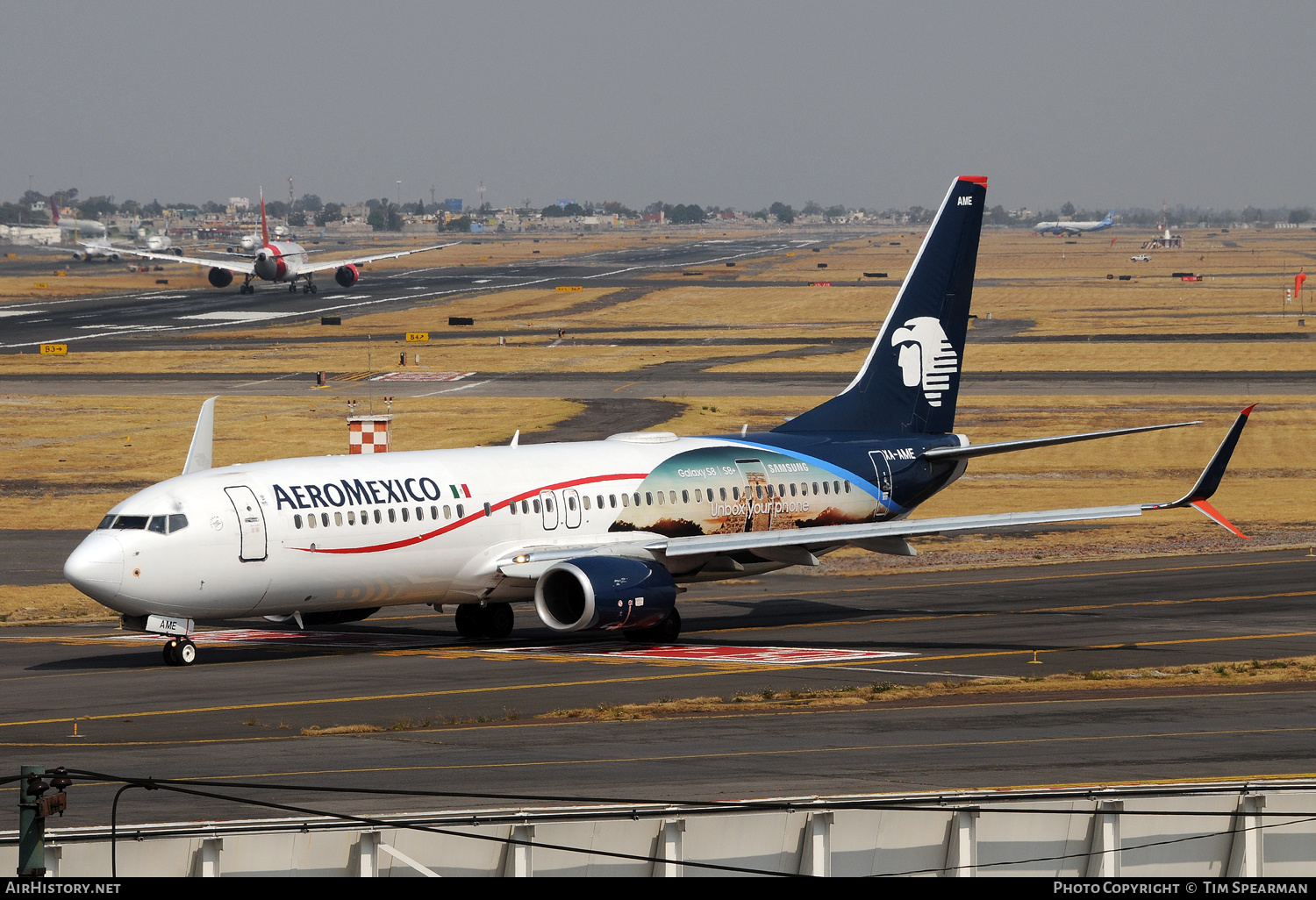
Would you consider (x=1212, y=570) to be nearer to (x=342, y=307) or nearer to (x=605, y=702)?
(x=605, y=702)

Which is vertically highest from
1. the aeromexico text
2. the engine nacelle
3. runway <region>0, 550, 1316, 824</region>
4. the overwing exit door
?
the aeromexico text

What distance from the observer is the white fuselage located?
3691 cm

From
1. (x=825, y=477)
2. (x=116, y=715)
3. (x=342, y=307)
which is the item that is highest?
(x=342, y=307)

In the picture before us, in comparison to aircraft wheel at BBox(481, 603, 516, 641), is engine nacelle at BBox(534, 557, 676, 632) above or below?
above

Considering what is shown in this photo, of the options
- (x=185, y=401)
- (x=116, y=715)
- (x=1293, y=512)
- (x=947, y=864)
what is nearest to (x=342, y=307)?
(x=185, y=401)

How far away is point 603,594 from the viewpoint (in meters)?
38.9

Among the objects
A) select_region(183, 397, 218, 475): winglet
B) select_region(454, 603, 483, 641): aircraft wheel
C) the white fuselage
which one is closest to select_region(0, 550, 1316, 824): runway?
select_region(454, 603, 483, 641): aircraft wheel

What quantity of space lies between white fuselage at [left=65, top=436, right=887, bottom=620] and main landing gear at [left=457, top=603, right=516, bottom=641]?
57.6 inches

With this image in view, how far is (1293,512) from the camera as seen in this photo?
62.9 m

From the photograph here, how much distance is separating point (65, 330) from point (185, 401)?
188 ft

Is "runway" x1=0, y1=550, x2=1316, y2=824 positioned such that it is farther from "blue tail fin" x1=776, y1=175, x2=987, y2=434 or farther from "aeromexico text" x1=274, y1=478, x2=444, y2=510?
"blue tail fin" x1=776, y1=175, x2=987, y2=434

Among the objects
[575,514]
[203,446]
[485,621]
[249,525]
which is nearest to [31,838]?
[249,525]

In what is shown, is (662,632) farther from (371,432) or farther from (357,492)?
(371,432)

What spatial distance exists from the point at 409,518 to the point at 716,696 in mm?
9452
